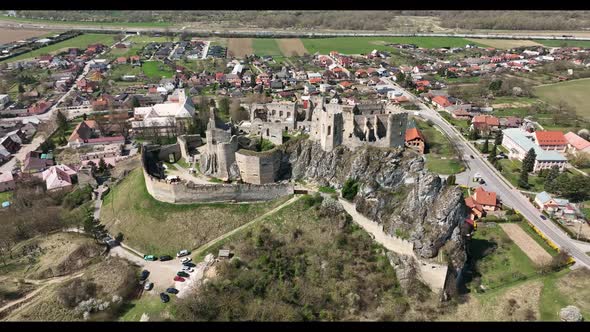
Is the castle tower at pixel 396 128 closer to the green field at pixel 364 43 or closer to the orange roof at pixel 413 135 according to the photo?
the orange roof at pixel 413 135

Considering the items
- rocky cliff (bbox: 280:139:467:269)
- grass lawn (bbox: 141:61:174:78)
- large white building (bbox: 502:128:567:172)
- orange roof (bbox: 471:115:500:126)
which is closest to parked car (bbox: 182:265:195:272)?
rocky cliff (bbox: 280:139:467:269)

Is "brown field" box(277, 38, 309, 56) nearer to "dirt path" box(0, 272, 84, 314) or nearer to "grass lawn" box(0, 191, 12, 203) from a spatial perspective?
"grass lawn" box(0, 191, 12, 203)

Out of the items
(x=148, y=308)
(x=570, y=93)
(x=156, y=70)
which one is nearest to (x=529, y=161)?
(x=148, y=308)

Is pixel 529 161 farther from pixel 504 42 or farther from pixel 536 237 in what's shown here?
pixel 504 42

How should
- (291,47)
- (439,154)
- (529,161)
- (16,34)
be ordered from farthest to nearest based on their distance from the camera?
(16,34) < (291,47) < (439,154) < (529,161)

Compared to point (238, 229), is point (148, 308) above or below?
below

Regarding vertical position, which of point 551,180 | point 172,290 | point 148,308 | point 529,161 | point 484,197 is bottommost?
point 148,308

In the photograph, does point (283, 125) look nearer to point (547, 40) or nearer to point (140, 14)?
point (547, 40)
